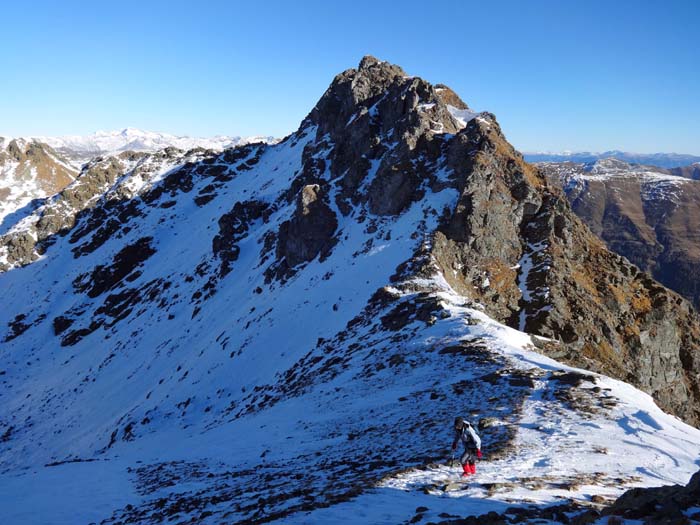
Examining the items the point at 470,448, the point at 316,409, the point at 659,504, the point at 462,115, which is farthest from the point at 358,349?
the point at 462,115

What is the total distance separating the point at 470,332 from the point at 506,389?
268 inches

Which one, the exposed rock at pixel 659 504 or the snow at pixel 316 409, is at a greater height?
the exposed rock at pixel 659 504

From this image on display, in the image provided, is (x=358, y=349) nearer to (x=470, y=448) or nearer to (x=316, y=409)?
(x=316, y=409)

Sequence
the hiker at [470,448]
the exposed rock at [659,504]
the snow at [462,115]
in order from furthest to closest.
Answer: the snow at [462,115], the hiker at [470,448], the exposed rock at [659,504]

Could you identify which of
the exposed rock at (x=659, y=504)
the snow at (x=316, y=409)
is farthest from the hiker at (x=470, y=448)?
the exposed rock at (x=659, y=504)

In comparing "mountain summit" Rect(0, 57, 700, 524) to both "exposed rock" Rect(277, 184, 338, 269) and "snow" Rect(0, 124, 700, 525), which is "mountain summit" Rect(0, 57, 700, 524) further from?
"exposed rock" Rect(277, 184, 338, 269)

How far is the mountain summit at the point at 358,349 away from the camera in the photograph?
589 inches

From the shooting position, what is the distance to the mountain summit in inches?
589

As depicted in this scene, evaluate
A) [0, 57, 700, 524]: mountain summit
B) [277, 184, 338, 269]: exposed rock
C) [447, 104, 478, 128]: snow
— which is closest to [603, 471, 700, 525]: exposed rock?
[0, 57, 700, 524]: mountain summit

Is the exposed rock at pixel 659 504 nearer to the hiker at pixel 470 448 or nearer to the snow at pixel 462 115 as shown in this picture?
the hiker at pixel 470 448

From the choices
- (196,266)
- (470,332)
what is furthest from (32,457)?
(470,332)

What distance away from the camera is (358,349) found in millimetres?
32000

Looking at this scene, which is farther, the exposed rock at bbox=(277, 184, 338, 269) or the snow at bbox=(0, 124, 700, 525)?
the exposed rock at bbox=(277, 184, 338, 269)

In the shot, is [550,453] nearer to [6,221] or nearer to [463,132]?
[463,132]
